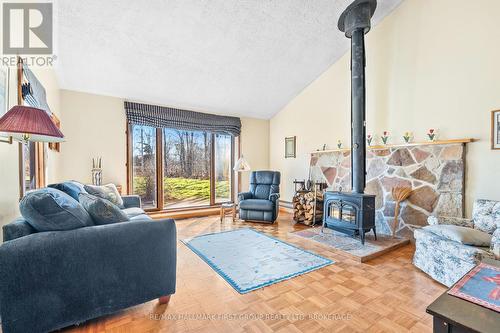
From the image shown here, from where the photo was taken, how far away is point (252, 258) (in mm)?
2703

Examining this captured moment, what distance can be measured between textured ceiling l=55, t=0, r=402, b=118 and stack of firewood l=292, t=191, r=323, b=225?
2.29 m

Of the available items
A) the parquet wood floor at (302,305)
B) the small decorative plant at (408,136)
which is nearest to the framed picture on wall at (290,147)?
the small decorative plant at (408,136)

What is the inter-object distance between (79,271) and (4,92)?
1491 mm

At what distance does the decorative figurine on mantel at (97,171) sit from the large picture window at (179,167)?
19.9 inches

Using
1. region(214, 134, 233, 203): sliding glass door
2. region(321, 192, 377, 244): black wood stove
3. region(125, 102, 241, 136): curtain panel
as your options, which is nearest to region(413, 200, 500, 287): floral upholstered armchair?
region(321, 192, 377, 244): black wood stove

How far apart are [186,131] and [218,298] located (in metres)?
3.83

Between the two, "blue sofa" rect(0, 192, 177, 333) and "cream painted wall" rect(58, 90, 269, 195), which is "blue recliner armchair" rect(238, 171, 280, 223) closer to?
"cream painted wall" rect(58, 90, 269, 195)

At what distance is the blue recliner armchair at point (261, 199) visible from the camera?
4.32 meters

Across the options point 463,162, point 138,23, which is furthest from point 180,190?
point 463,162

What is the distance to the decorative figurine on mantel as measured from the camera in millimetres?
3871

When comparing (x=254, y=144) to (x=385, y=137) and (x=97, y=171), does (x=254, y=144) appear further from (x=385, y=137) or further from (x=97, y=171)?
(x=97, y=171)

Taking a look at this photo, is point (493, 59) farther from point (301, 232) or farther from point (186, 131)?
point (186, 131)

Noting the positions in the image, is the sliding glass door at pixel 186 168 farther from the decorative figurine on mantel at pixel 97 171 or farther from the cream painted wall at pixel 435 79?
the cream painted wall at pixel 435 79

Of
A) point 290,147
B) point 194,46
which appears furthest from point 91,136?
point 290,147
